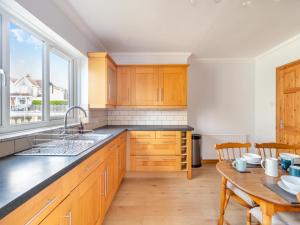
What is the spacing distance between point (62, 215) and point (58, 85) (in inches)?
73.9

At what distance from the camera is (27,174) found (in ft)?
3.43

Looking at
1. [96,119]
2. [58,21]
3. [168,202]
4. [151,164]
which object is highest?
[58,21]

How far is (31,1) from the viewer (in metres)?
1.66

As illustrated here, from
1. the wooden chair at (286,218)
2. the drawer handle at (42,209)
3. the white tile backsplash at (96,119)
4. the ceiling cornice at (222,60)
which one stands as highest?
the ceiling cornice at (222,60)

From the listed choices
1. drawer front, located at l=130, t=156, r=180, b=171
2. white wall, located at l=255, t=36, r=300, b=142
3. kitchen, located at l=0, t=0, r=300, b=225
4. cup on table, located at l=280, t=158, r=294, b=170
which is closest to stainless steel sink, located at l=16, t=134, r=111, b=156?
kitchen, located at l=0, t=0, r=300, b=225

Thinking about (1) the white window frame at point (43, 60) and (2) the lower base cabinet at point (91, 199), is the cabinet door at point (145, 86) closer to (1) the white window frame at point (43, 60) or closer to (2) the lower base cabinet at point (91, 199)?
(1) the white window frame at point (43, 60)

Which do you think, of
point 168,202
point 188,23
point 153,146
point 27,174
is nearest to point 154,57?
point 188,23

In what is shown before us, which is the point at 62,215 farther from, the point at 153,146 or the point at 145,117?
the point at 145,117

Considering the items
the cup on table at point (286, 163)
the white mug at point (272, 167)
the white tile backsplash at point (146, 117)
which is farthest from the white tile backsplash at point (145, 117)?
the white mug at point (272, 167)

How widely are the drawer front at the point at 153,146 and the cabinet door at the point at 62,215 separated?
2.07 metres

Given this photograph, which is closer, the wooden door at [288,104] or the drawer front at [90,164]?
the drawer front at [90,164]

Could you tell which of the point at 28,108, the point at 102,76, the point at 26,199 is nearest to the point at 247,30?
the point at 102,76

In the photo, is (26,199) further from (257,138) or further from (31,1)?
(257,138)

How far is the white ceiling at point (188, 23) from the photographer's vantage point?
2141 millimetres
